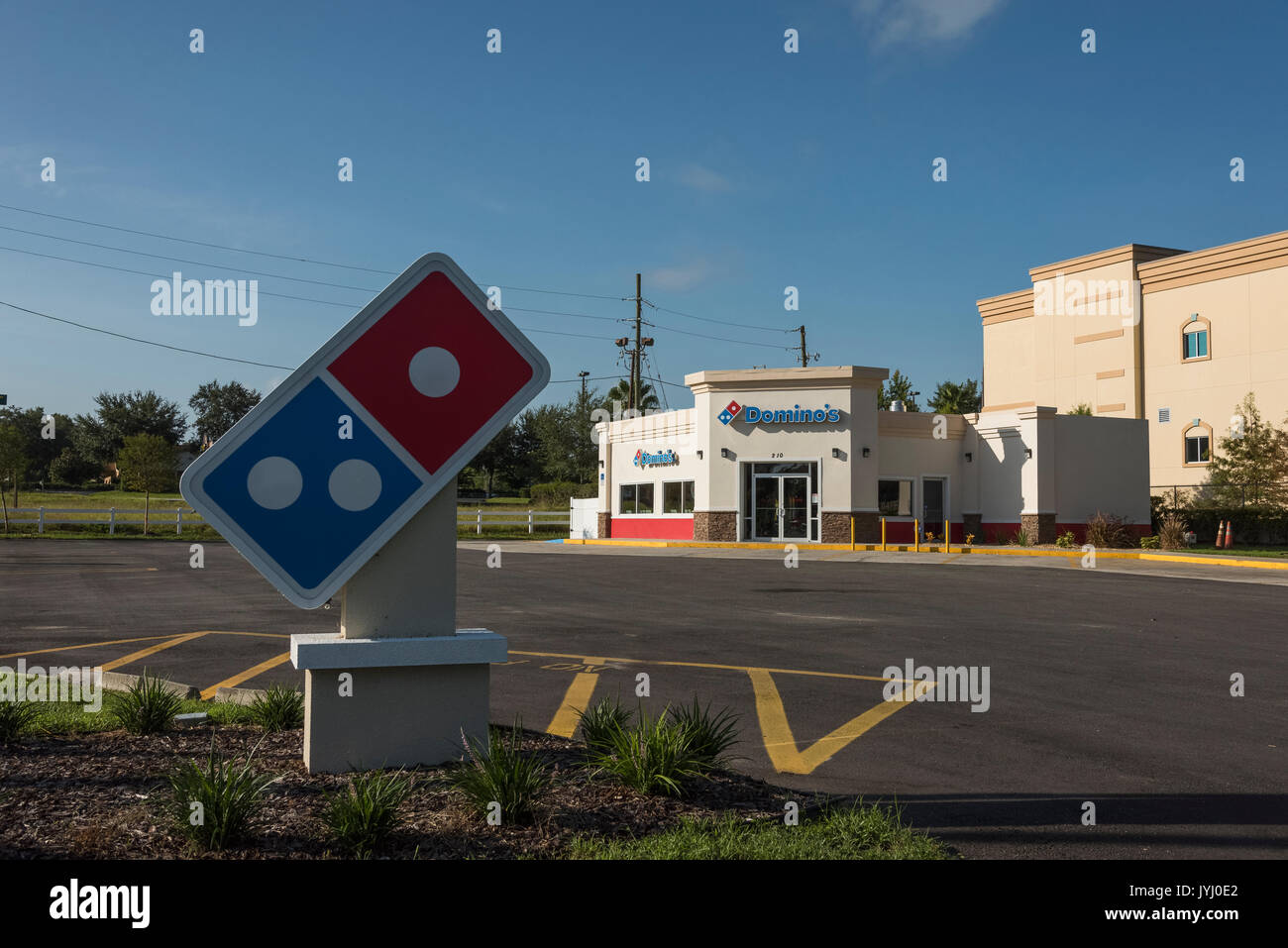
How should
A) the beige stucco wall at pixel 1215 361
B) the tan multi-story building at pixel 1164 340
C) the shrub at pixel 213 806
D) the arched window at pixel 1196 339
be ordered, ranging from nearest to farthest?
the shrub at pixel 213 806 → the beige stucco wall at pixel 1215 361 → the tan multi-story building at pixel 1164 340 → the arched window at pixel 1196 339

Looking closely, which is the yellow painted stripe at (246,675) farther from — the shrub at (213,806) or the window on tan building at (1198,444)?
the window on tan building at (1198,444)

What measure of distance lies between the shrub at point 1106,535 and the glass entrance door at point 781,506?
9.52 metres

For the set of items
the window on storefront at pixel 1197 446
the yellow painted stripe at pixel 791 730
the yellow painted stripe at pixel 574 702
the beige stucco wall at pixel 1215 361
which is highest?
the beige stucco wall at pixel 1215 361

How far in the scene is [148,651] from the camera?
1030 centimetres

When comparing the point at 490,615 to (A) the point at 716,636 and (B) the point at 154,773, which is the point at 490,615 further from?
(B) the point at 154,773

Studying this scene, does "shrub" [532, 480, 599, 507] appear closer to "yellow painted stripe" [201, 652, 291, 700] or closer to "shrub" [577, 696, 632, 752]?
"yellow painted stripe" [201, 652, 291, 700]

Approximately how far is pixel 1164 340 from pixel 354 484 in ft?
160

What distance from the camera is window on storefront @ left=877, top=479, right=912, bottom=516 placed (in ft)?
119

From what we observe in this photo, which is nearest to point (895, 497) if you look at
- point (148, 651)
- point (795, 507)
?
point (795, 507)

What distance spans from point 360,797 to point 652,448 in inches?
1416

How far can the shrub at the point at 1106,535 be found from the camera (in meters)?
33.1

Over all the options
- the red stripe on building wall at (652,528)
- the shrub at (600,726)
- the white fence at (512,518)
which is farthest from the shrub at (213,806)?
the white fence at (512,518)

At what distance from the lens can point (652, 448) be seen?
→ 39.8 m

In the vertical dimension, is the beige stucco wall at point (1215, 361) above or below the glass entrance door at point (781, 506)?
above
